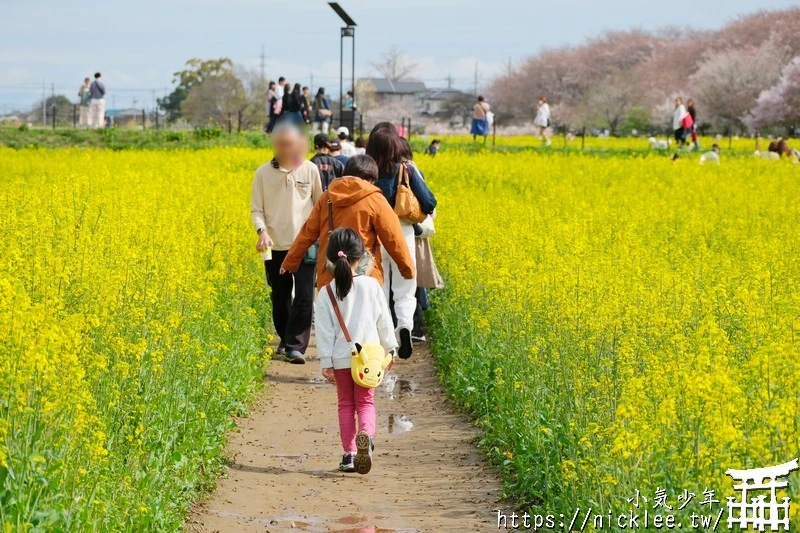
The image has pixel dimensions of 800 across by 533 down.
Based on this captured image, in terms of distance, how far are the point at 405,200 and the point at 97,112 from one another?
3511cm

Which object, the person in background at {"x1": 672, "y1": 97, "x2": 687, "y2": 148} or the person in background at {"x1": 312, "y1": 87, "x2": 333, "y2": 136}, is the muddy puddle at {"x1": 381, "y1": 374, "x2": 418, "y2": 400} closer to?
the person in background at {"x1": 672, "y1": 97, "x2": 687, "y2": 148}

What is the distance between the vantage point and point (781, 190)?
2138 cm

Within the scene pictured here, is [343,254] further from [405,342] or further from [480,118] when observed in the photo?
[480,118]

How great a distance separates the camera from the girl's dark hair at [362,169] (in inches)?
341

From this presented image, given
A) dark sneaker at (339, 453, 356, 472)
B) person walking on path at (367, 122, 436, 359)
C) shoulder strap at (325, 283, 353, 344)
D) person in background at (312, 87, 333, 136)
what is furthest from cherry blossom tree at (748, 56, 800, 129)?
shoulder strap at (325, 283, 353, 344)

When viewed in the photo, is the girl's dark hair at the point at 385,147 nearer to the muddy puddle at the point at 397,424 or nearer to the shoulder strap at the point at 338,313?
the muddy puddle at the point at 397,424

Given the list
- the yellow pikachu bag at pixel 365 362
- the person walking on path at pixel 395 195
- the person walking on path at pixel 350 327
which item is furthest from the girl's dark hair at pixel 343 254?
the person walking on path at pixel 395 195

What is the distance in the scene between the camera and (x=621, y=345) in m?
7.28

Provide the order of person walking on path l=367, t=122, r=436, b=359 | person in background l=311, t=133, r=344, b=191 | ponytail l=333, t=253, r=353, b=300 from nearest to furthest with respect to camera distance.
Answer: ponytail l=333, t=253, r=353, b=300 → person walking on path l=367, t=122, r=436, b=359 → person in background l=311, t=133, r=344, b=191

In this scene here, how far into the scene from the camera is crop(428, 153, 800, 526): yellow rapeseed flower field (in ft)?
18.2

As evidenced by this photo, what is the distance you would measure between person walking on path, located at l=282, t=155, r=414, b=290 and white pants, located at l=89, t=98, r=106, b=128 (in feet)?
117

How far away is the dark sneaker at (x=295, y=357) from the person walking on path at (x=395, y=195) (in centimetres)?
171

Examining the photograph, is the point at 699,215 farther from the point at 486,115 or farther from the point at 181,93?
the point at 181,93

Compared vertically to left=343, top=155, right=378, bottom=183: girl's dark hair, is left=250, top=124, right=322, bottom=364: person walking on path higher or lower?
lower
